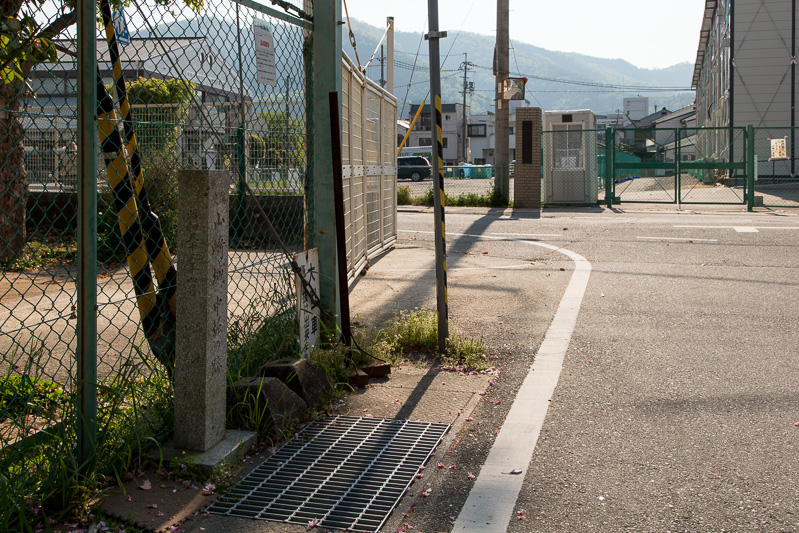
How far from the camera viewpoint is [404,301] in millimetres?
7512

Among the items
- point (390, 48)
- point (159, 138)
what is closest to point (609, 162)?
point (390, 48)

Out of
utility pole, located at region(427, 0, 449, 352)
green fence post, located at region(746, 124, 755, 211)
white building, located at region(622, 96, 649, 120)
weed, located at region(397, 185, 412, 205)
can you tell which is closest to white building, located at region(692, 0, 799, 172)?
green fence post, located at region(746, 124, 755, 211)

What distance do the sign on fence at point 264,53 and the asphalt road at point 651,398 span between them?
2.50 m

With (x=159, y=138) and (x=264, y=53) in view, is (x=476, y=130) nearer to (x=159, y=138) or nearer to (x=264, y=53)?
(x=159, y=138)

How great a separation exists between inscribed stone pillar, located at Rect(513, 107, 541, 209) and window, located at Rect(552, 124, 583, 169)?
2.52ft

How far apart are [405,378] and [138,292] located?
6.50ft

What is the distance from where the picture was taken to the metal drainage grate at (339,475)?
3.13 m

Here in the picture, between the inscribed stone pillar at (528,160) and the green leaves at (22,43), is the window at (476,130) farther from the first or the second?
the green leaves at (22,43)

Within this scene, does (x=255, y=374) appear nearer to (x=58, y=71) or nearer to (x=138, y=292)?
(x=138, y=292)

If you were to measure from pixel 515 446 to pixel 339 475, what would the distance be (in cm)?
100

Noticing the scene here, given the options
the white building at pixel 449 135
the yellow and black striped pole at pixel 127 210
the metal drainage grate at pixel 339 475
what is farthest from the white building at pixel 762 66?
the white building at pixel 449 135

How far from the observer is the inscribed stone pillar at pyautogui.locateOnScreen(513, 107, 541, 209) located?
66.3ft

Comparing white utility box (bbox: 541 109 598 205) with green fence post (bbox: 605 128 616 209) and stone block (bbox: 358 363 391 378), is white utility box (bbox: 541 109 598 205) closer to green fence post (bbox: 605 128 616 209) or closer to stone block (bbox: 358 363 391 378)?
green fence post (bbox: 605 128 616 209)

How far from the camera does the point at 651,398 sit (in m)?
4.63
